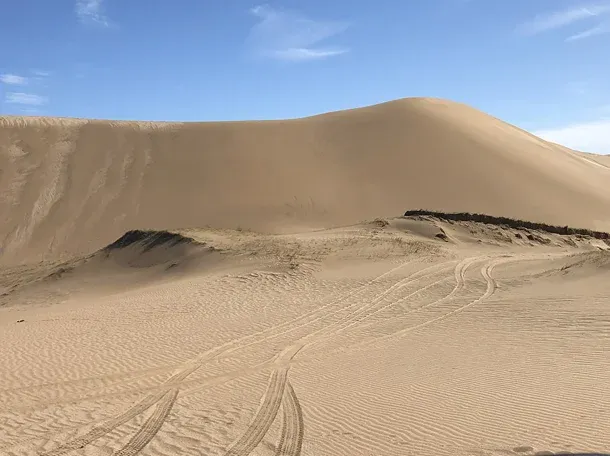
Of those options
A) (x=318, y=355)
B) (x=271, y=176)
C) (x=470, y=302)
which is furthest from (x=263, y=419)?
(x=271, y=176)

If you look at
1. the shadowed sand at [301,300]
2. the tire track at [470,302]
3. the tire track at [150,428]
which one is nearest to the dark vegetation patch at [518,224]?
the shadowed sand at [301,300]

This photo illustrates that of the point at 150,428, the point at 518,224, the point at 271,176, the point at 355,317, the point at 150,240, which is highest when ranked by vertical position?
the point at 271,176

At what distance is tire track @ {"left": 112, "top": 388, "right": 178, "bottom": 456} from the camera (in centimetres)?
541

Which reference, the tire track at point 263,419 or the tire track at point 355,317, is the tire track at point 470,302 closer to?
the tire track at point 355,317

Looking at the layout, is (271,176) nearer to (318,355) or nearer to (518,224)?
(518,224)

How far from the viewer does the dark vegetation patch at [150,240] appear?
1942cm

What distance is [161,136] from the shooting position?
3600cm

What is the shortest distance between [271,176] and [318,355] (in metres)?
21.9

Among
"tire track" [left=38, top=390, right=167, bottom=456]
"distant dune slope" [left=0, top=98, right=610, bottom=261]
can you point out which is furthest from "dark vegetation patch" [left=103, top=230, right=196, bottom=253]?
"tire track" [left=38, top=390, right=167, bottom=456]

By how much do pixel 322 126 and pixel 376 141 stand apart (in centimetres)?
473

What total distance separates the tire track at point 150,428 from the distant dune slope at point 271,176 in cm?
1698

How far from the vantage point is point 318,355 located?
8.72 metres

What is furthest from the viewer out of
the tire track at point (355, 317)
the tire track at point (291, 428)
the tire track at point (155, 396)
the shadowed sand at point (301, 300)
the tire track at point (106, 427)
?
the tire track at point (355, 317)

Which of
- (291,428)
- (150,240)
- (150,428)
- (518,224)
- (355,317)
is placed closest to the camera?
(291,428)
